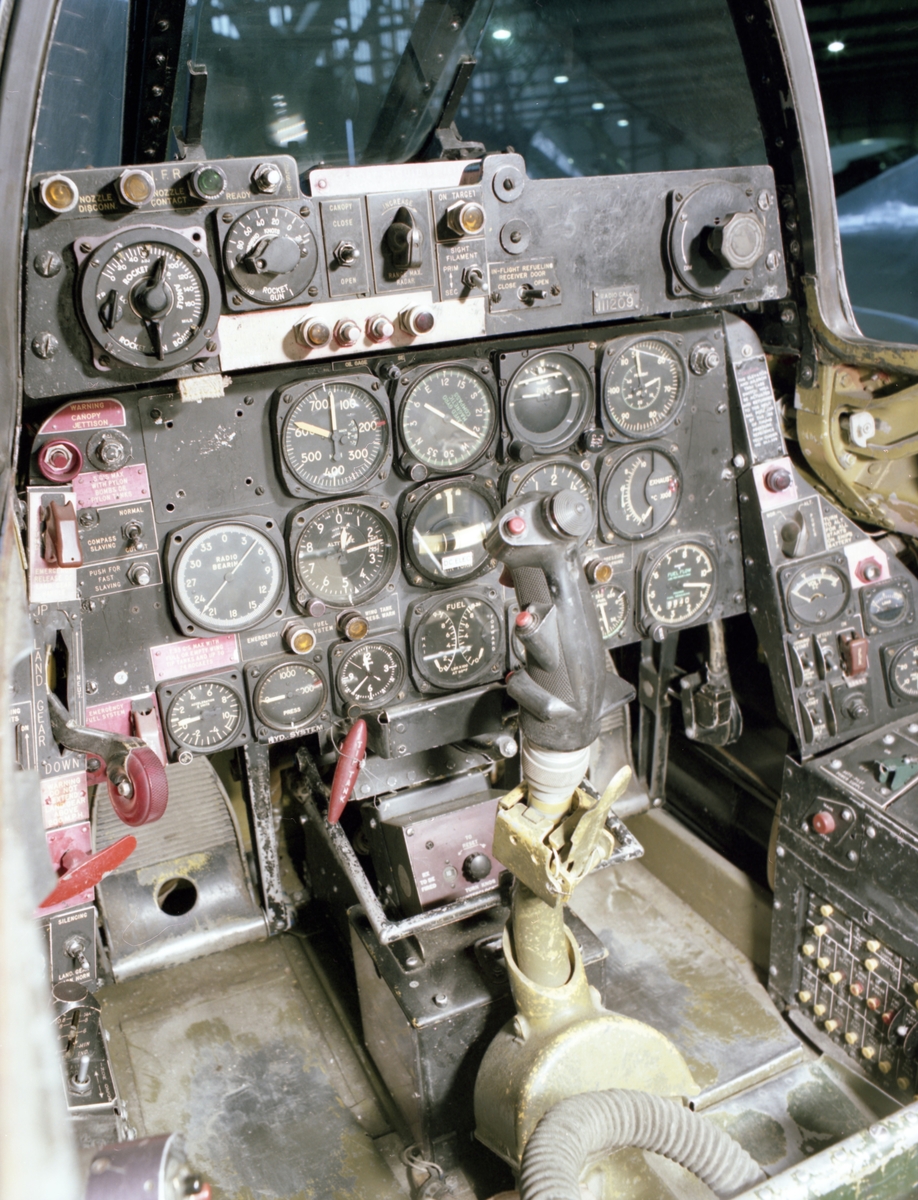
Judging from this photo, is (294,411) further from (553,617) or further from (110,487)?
(553,617)

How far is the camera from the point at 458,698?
281cm

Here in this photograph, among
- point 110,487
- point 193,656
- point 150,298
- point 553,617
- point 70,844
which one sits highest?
point 150,298

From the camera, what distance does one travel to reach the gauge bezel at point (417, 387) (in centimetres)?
254

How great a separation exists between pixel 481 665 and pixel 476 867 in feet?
1.90

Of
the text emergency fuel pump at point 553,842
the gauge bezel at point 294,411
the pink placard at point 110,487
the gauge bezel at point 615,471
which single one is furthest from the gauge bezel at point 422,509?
the pink placard at point 110,487

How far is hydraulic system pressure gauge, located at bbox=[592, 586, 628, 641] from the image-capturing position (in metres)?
2.93

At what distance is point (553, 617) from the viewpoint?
6.80ft

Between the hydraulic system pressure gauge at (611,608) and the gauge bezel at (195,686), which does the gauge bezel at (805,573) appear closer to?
the hydraulic system pressure gauge at (611,608)

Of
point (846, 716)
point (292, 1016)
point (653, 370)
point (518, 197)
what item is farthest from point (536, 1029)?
point (518, 197)

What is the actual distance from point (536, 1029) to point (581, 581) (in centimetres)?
100

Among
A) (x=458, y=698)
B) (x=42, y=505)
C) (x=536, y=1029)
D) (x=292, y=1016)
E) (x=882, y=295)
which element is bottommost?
(x=292, y=1016)

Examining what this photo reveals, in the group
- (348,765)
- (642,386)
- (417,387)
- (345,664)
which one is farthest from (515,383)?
(348,765)

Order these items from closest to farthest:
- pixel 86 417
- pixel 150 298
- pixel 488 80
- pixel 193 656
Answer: pixel 150 298 < pixel 86 417 < pixel 193 656 < pixel 488 80

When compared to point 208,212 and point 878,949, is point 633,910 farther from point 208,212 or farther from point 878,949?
point 208,212
